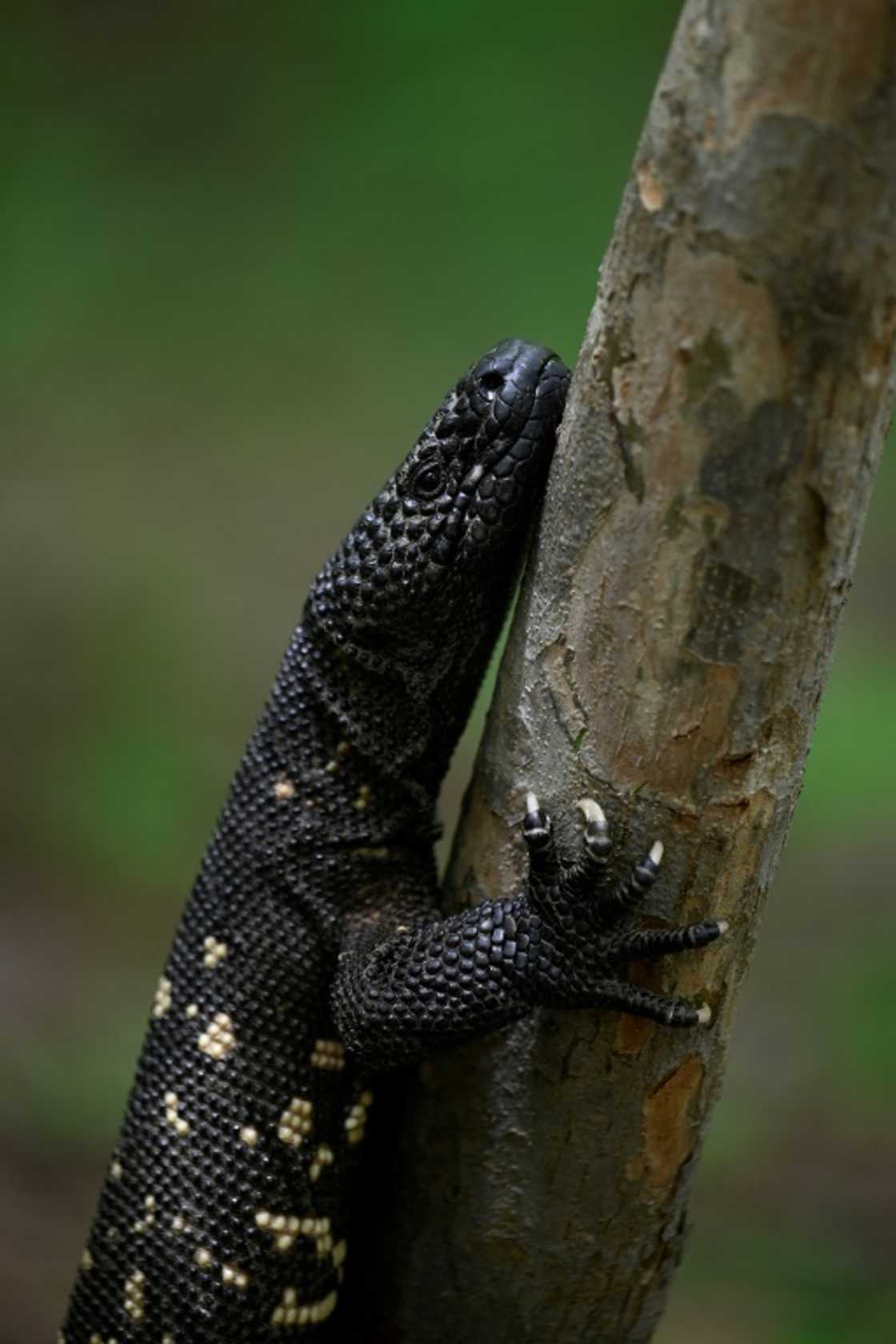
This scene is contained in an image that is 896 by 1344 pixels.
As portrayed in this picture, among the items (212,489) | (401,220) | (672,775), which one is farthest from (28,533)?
(672,775)

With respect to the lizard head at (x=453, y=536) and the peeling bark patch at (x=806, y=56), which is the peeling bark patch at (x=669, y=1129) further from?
the peeling bark patch at (x=806, y=56)

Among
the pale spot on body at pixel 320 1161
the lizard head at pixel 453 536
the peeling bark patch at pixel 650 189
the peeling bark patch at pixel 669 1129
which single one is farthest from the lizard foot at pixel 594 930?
the peeling bark patch at pixel 650 189

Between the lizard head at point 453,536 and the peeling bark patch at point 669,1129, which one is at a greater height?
the lizard head at point 453,536

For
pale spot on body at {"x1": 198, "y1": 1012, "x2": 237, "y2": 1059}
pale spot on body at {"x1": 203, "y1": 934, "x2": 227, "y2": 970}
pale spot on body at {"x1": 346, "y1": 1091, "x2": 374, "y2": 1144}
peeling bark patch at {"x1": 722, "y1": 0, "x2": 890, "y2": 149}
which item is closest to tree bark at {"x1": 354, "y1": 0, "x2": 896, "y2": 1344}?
peeling bark patch at {"x1": 722, "y1": 0, "x2": 890, "y2": 149}

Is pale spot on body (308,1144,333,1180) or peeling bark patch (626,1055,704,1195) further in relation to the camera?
pale spot on body (308,1144,333,1180)

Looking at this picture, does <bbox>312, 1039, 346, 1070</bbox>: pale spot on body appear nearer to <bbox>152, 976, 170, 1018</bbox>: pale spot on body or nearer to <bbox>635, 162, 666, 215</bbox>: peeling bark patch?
<bbox>152, 976, 170, 1018</bbox>: pale spot on body
